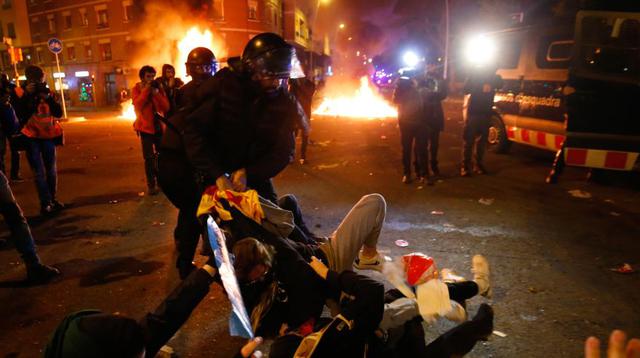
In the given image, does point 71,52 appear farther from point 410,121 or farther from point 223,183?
point 223,183

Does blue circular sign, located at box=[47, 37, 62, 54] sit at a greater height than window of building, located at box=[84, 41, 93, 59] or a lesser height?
lesser

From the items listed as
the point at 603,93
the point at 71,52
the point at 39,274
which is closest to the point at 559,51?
the point at 603,93

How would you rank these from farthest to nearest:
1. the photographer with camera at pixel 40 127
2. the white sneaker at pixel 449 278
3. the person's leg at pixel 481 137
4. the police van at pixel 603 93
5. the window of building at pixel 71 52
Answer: the window of building at pixel 71 52
the person's leg at pixel 481 137
the police van at pixel 603 93
the photographer with camera at pixel 40 127
the white sneaker at pixel 449 278

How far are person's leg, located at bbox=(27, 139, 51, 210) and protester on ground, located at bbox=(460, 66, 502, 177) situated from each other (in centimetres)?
696

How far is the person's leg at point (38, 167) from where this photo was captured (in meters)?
5.74

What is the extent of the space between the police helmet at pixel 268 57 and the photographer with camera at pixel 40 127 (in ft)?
14.0

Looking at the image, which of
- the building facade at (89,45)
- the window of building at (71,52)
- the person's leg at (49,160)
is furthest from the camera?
the window of building at (71,52)

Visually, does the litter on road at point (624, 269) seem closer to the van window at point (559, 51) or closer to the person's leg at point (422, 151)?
the person's leg at point (422, 151)

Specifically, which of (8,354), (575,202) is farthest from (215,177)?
(575,202)

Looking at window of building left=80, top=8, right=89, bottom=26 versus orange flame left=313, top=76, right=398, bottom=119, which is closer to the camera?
orange flame left=313, top=76, right=398, bottom=119

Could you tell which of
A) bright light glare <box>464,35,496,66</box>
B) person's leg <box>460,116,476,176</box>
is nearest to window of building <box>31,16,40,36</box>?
bright light glare <box>464,35,496,66</box>

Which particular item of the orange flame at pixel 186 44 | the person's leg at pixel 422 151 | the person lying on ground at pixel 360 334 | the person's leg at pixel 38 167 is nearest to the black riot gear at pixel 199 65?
the person's leg at pixel 38 167

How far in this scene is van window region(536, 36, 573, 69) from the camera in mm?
8180

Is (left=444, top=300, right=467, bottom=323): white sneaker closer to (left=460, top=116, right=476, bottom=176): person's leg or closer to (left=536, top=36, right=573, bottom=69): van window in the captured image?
(left=460, top=116, right=476, bottom=176): person's leg
